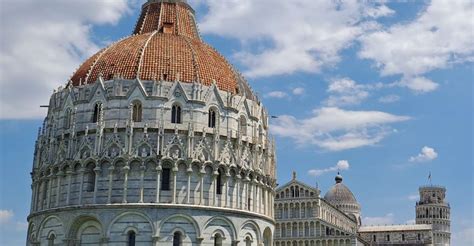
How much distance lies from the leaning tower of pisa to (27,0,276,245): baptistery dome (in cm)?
8427

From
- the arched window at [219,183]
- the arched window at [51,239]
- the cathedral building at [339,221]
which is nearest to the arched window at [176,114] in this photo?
the arched window at [219,183]

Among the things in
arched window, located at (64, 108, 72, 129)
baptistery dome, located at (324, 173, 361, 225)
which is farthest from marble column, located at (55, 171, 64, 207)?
baptistery dome, located at (324, 173, 361, 225)

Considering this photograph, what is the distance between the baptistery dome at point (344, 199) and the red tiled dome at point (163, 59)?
68713 millimetres

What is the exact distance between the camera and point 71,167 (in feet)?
134

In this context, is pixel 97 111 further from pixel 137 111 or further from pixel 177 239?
pixel 177 239

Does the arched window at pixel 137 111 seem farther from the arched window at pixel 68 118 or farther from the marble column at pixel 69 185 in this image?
the marble column at pixel 69 185

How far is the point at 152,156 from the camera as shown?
130ft

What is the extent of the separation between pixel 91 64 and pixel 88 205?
37.0ft

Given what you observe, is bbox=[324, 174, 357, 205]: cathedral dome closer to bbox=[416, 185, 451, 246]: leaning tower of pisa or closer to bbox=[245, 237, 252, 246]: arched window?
bbox=[416, 185, 451, 246]: leaning tower of pisa

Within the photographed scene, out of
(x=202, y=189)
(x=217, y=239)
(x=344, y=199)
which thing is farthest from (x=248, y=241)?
(x=344, y=199)

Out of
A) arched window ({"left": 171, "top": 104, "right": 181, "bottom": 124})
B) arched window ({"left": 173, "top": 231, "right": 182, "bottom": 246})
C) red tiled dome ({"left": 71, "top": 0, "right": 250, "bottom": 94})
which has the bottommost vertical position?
arched window ({"left": 173, "top": 231, "right": 182, "bottom": 246})

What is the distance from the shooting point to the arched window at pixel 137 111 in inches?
1616

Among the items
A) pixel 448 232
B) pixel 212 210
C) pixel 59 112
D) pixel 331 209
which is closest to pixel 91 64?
pixel 59 112

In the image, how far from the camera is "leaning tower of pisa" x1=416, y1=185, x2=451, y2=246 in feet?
398
